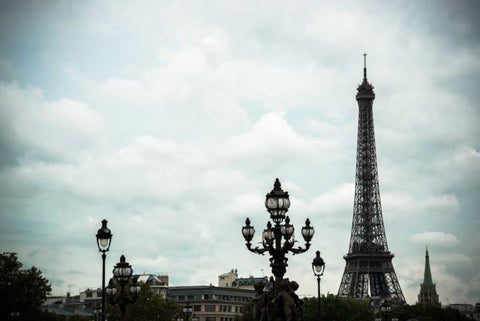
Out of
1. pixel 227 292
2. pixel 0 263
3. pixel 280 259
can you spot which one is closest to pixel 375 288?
pixel 227 292

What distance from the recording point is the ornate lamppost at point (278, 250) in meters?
30.1

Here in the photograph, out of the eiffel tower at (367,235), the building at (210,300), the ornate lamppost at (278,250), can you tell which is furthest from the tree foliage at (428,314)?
the ornate lamppost at (278,250)

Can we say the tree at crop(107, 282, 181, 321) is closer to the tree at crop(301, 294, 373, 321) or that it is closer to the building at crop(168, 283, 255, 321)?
the tree at crop(301, 294, 373, 321)

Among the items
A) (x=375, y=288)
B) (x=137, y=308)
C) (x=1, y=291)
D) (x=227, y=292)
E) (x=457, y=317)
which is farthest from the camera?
(x=227, y=292)

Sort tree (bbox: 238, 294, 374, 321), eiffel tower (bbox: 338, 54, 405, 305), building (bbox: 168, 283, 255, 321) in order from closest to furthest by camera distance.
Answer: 1. tree (bbox: 238, 294, 374, 321)
2. eiffel tower (bbox: 338, 54, 405, 305)
3. building (bbox: 168, 283, 255, 321)

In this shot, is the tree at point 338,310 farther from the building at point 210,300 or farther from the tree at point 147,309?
the building at point 210,300

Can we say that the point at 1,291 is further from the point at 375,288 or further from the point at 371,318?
the point at 375,288

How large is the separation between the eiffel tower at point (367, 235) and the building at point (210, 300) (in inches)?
899

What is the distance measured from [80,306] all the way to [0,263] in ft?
308

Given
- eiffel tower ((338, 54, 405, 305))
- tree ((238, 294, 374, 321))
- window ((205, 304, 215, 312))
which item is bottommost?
tree ((238, 294, 374, 321))

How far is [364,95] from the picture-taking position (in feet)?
625

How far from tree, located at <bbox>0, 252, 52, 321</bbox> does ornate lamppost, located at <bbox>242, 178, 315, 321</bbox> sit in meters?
59.2

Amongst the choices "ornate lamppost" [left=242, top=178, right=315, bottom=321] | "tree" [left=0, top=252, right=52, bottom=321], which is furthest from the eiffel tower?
"ornate lamppost" [left=242, top=178, right=315, bottom=321]

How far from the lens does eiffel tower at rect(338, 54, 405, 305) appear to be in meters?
→ 173
